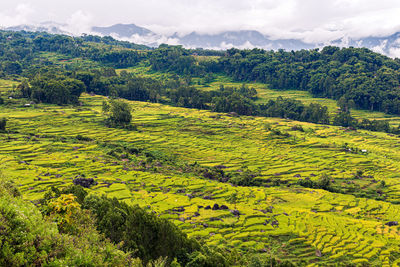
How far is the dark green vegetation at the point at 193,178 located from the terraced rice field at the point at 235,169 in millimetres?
268

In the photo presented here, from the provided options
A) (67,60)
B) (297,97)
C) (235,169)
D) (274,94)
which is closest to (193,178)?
(235,169)

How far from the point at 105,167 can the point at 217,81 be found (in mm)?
138800

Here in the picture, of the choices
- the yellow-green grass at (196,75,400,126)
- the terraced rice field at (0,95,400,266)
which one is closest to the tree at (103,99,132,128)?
the terraced rice field at (0,95,400,266)

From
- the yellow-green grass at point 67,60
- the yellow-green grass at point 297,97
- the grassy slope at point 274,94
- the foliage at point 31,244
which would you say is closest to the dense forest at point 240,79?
the yellow-green grass at point 297,97

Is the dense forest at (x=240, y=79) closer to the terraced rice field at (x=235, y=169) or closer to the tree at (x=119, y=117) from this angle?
the terraced rice field at (x=235, y=169)

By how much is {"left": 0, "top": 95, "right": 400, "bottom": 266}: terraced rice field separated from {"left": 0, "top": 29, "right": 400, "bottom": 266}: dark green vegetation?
0.27m

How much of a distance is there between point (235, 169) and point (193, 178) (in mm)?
12895

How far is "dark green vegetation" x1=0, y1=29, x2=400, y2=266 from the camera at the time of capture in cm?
2248

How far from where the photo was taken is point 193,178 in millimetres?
52031

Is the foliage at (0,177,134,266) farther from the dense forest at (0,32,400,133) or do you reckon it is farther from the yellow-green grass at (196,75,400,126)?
the yellow-green grass at (196,75,400,126)

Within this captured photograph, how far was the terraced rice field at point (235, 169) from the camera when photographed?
3431 centimetres

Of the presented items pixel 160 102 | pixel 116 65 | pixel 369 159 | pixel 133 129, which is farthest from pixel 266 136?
pixel 116 65

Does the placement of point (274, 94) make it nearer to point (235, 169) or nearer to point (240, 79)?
point (240, 79)

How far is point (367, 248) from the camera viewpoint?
33.9 meters
